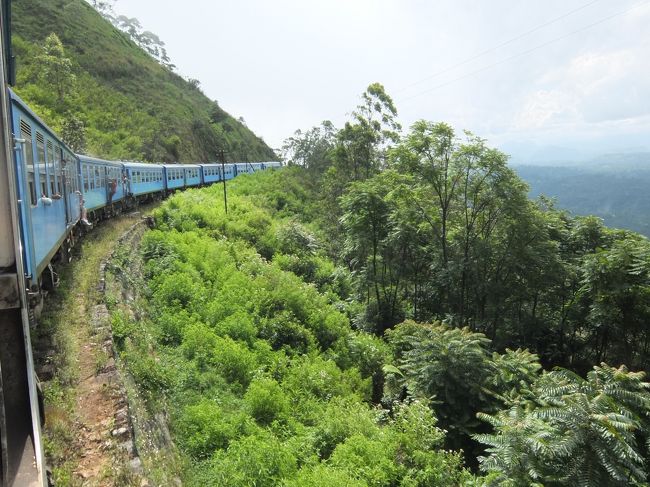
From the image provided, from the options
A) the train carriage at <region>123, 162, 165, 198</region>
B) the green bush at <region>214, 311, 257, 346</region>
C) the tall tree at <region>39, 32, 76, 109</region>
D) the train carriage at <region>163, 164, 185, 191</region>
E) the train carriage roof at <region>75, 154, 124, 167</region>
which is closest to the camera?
the green bush at <region>214, 311, 257, 346</region>

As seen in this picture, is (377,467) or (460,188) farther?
(460,188)

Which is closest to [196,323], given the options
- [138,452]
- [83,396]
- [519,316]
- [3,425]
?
[83,396]

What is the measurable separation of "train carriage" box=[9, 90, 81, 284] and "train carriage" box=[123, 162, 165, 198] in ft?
40.6

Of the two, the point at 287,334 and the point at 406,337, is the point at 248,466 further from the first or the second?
the point at 406,337

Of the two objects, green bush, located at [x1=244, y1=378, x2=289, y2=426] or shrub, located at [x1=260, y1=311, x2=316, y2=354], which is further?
shrub, located at [x1=260, y1=311, x2=316, y2=354]

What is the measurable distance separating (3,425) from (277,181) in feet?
122

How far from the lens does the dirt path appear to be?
15.2ft

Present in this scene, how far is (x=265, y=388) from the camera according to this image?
30.7 feet

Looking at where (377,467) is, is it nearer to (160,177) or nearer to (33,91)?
(160,177)

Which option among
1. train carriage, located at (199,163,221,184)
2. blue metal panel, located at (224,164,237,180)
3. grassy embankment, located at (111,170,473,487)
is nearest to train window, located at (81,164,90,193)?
grassy embankment, located at (111,170,473,487)

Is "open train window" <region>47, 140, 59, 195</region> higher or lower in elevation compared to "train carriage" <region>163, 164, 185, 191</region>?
lower

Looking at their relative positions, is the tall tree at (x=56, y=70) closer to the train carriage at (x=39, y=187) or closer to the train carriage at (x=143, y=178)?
the train carriage at (x=143, y=178)

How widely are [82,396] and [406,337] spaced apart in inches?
409

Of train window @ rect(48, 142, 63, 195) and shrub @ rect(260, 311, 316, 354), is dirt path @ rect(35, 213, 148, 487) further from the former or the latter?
shrub @ rect(260, 311, 316, 354)
